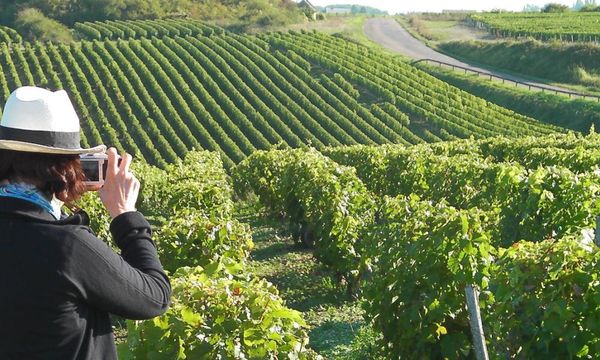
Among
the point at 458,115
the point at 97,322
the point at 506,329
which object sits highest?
the point at 97,322

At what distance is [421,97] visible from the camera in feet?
124

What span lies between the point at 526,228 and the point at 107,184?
5314 millimetres

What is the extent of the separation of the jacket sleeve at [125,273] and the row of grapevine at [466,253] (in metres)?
2.25

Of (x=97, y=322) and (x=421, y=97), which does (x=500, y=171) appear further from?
(x=421, y=97)

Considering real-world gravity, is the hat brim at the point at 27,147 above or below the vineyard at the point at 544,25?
above

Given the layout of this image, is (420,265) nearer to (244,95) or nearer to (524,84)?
(244,95)

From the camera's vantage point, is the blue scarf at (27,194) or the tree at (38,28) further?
the tree at (38,28)

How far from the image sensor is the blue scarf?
2.22 m

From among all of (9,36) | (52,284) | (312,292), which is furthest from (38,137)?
(9,36)

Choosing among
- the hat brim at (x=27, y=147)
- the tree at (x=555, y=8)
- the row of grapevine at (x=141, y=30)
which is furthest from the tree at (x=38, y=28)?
the hat brim at (x=27, y=147)

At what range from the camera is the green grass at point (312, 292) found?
7.93 meters

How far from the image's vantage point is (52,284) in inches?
84.0

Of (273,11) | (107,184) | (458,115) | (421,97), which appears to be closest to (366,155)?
(107,184)

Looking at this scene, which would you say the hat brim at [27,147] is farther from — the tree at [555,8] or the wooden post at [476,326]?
the tree at [555,8]
